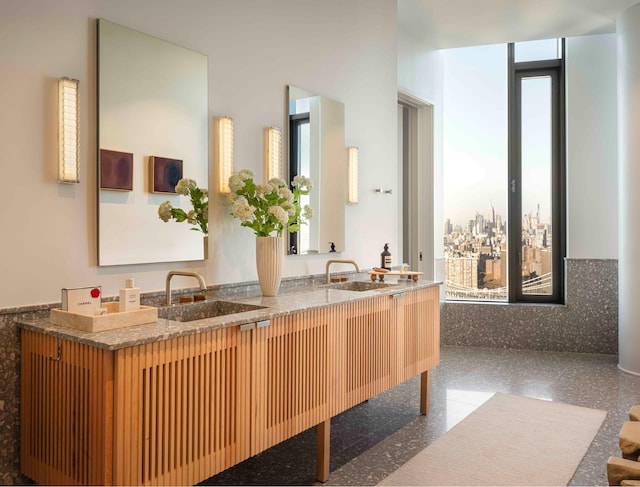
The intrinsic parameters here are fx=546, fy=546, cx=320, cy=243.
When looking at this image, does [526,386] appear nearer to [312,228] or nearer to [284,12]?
[312,228]

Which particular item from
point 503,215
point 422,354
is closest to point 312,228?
point 422,354

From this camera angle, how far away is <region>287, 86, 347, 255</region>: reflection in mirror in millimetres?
3477

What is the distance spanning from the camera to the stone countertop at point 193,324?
1.74 meters

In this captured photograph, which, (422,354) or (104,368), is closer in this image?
(104,368)

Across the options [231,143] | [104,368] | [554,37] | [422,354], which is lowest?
[422,354]

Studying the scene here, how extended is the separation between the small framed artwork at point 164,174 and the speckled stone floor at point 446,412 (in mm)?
1392

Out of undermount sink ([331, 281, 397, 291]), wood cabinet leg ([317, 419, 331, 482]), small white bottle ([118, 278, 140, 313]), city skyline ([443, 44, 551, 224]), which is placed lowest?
wood cabinet leg ([317, 419, 331, 482])

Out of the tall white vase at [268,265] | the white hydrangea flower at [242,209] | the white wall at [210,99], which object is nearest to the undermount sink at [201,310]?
the white wall at [210,99]

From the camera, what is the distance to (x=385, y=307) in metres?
3.06

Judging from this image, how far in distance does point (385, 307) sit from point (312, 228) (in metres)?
0.85

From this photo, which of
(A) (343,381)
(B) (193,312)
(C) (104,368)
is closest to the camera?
(C) (104,368)

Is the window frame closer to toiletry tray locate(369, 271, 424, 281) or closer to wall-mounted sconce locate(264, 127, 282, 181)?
toiletry tray locate(369, 271, 424, 281)

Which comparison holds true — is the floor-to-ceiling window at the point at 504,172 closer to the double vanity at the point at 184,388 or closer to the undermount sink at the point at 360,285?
the undermount sink at the point at 360,285

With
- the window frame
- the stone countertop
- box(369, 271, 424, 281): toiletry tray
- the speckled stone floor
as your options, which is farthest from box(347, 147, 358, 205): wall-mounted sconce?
the window frame
